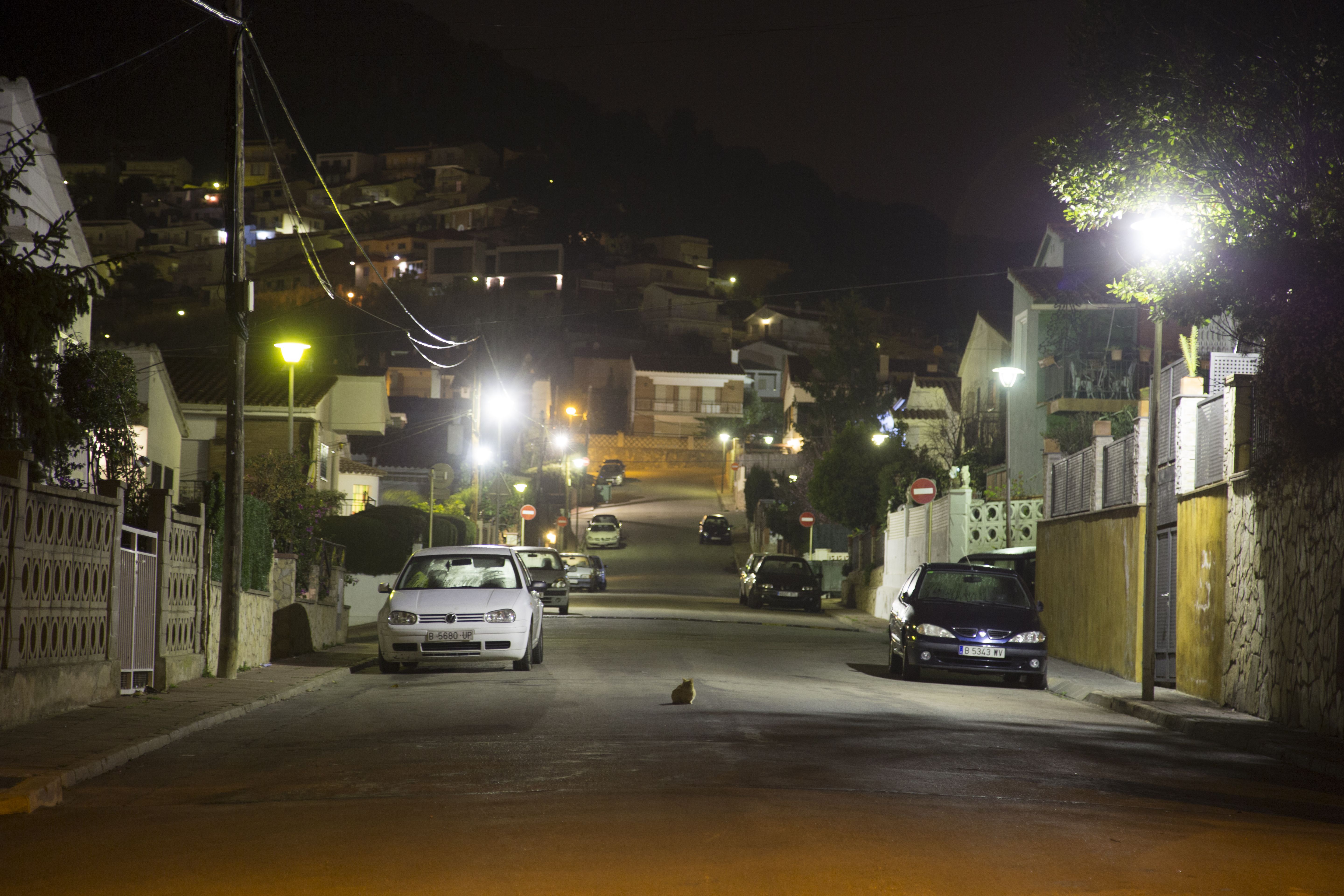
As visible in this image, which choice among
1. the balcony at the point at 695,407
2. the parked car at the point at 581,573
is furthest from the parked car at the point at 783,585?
the balcony at the point at 695,407

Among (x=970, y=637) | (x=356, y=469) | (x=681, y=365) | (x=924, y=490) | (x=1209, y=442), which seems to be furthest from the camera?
(x=681, y=365)

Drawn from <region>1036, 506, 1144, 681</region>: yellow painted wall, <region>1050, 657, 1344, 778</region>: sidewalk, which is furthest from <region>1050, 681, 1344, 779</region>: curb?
<region>1036, 506, 1144, 681</region>: yellow painted wall

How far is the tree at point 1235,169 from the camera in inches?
481

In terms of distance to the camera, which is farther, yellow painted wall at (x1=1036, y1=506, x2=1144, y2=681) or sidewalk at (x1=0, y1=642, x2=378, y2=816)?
yellow painted wall at (x1=1036, y1=506, x2=1144, y2=681)

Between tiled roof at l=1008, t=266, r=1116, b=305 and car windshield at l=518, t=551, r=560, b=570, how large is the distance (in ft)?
57.3

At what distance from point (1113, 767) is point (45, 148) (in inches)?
832

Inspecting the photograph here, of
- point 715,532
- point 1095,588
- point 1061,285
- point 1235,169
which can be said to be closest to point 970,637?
point 1095,588

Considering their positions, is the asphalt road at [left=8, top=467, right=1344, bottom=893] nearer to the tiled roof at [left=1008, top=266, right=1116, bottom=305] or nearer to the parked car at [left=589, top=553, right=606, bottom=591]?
the tiled roof at [left=1008, top=266, right=1116, bottom=305]

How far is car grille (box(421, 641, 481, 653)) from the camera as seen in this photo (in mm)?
18375

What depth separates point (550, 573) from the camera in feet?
125

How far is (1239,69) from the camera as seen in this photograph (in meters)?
12.5

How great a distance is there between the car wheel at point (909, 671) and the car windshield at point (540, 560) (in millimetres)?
20601

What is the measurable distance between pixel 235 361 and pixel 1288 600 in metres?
12.6

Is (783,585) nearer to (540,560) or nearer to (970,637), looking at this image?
(540,560)
